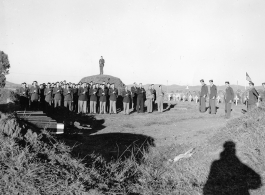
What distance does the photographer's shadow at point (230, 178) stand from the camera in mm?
4688

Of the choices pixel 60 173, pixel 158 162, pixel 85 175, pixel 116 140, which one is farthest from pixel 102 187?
pixel 116 140

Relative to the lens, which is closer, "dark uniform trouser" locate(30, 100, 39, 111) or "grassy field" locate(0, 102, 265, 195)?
"grassy field" locate(0, 102, 265, 195)

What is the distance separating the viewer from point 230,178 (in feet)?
16.8

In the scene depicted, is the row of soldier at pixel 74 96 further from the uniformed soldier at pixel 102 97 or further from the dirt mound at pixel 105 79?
the dirt mound at pixel 105 79

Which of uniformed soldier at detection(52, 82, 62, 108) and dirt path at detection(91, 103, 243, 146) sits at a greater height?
uniformed soldier at detection(52, 82, 62, 108)

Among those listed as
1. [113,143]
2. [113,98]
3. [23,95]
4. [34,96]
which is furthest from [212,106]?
[23,95]

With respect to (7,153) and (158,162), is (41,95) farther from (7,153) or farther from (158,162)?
(7,153)

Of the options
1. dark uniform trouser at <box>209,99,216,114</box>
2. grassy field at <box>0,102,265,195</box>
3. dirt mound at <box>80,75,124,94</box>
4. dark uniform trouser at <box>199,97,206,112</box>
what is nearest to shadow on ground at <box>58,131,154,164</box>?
grassy field at <box>0,102,265,195</box>

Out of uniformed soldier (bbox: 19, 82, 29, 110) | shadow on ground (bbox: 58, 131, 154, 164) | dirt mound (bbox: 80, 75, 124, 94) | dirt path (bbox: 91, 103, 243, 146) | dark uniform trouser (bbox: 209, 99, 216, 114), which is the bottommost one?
shadow on ground (bbox: 58, 131, 154, 164)

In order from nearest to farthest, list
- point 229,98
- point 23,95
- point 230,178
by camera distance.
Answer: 1. point 230,178
2. point 229,98
3. point 23,95

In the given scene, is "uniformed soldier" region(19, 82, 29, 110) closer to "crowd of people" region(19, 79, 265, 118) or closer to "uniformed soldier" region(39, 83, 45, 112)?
"crowd of people" region(19, 79, 265, 118)

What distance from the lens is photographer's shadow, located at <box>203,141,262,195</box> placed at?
4.69 metres

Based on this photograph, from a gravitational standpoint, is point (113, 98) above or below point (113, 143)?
above

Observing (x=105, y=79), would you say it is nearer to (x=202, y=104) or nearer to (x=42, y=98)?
(x=42, y=98)
